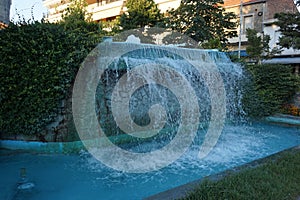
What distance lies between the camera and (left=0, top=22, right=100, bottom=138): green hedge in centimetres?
502

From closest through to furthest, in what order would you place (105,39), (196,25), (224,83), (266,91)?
(105,39)
(224,83)
(266,91)
(196,25)

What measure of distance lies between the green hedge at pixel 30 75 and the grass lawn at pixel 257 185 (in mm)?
3643

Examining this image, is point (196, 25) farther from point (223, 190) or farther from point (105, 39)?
point (223, 190)

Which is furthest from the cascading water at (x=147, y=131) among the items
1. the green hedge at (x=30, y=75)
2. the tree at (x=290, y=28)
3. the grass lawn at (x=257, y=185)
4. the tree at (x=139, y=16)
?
the tree at (x=139, y=16)

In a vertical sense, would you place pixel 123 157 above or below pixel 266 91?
below

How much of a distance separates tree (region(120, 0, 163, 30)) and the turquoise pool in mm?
10265

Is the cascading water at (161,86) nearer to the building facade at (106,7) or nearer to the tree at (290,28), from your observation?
the tree at (290,28)

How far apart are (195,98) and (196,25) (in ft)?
22.7

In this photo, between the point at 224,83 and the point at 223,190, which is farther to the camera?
the point at 224,83

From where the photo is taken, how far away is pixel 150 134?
6.31 meters

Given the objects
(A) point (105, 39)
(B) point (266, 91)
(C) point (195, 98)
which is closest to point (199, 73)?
(C) point (195, 98)

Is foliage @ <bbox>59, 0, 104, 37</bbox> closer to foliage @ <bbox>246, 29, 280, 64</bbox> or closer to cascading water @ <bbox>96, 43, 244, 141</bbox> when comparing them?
cascading water @ <bbox>96, 43, 244, 141</bbox>

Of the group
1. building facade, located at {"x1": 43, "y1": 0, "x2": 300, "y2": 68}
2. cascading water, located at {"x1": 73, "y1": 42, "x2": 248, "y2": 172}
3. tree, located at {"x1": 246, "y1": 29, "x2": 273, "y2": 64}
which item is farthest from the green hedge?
building facade, located at {"x1": 43, "y1": 0, "x2": 300, "y2": 68}

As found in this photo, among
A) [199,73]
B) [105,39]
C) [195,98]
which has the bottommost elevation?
[195,98]
